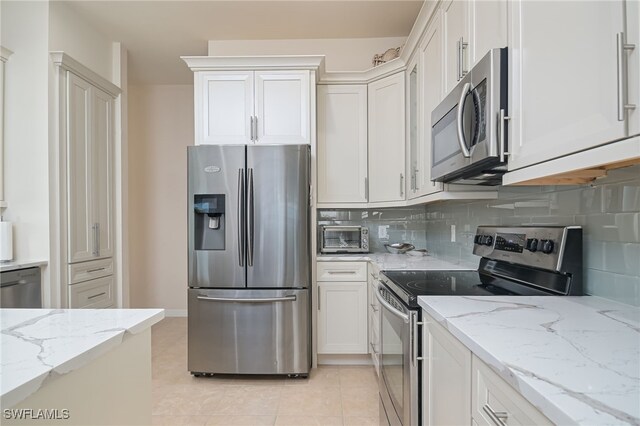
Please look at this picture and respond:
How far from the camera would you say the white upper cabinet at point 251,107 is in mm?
2812

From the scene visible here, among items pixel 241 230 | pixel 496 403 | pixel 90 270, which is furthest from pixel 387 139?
pixel 90 270

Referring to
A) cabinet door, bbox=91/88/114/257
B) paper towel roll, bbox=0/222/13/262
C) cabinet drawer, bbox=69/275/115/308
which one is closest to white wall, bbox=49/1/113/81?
cabinet door, bbox=91/88/114/257

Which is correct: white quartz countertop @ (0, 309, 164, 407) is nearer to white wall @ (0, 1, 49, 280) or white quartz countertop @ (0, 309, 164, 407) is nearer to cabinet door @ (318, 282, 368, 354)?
cabinet door @ (318, 282, 368, 354)

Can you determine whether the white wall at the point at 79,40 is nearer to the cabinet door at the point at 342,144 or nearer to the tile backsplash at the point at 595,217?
the cabinet door at the point at 342,144

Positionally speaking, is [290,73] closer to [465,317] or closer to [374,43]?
[374,43]

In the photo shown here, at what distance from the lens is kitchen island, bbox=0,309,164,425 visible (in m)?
0.64

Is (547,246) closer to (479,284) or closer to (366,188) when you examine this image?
(479,284)

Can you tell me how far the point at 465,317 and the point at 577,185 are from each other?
2.27 ft

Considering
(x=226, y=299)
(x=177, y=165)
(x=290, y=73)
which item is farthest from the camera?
(x=177, y=165)

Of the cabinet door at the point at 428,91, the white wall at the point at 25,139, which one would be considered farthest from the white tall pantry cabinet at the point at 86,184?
the cabinet door at the point at 428,91

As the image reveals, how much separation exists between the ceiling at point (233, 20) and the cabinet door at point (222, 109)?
61cm

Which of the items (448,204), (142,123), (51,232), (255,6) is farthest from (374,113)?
(142,123)

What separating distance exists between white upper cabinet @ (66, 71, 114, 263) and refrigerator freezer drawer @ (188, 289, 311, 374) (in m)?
1.23

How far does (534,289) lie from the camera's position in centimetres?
132
